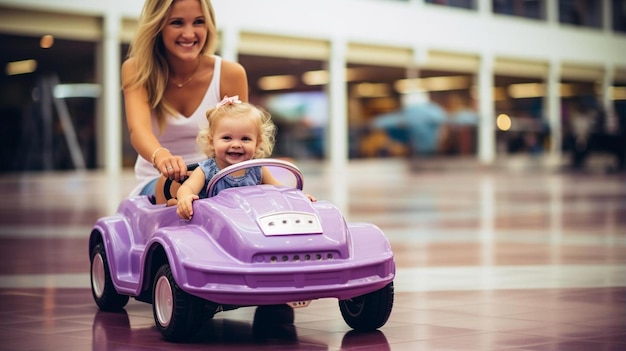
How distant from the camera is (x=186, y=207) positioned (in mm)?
5211

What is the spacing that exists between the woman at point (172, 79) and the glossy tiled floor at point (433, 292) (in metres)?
1.00

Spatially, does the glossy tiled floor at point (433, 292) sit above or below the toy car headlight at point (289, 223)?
below

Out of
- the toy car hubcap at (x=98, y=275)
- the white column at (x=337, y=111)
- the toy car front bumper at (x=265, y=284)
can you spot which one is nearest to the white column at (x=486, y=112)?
the white column at (x=337, y=111)

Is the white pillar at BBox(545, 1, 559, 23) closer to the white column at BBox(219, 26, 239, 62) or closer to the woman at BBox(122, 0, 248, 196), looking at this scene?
the white column at BBox(219, 26, 239, 62)

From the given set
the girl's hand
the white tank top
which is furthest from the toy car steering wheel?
the white tank top

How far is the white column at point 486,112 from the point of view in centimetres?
4559

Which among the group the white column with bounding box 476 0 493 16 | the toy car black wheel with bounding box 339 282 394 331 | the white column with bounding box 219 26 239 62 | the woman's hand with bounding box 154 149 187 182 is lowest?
the toy car black wheel with bounding box 339 282 394 331

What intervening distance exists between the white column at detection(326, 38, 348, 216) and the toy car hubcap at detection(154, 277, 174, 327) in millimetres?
33241

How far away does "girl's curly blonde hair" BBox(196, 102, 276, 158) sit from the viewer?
5434 millimetres

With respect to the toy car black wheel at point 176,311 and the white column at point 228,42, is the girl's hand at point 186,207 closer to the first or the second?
the toy car black wheel at point 176,311

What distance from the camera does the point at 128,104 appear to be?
6.07 meters

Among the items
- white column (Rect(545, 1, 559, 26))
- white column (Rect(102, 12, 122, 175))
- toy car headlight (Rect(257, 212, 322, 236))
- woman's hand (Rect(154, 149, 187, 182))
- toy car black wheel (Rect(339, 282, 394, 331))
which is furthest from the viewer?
white column (Rect(545, 1, 559, 26))

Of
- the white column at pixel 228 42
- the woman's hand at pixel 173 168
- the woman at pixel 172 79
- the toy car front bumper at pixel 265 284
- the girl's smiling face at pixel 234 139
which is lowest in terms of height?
the toy car front bumper at pixel 265 284

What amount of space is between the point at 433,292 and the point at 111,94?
25.1 meters
